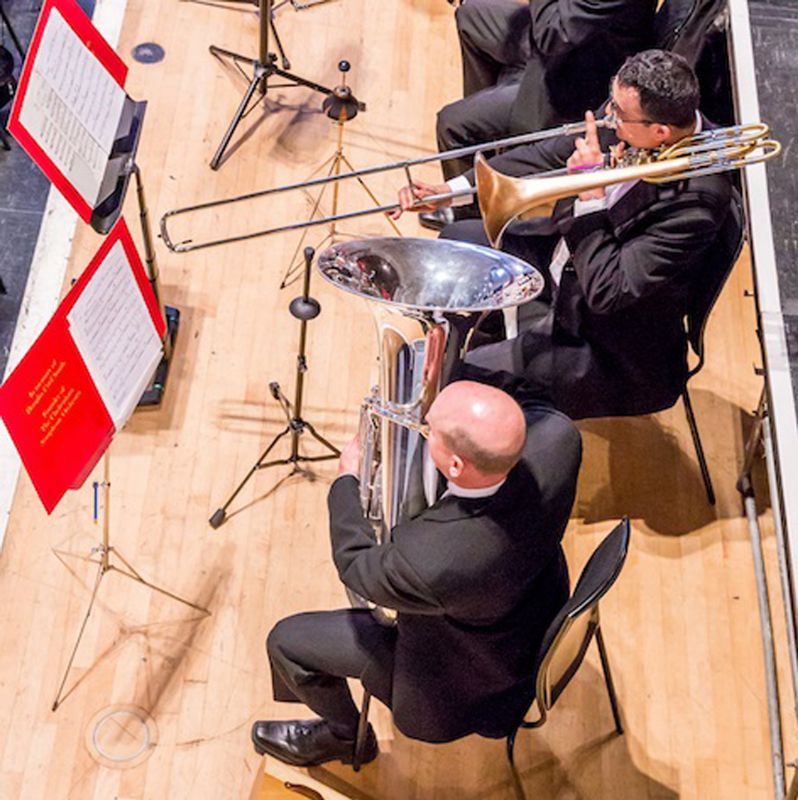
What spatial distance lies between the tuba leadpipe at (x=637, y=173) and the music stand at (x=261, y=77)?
1463mm

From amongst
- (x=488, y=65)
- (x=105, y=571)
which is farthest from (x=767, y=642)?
(x=488, y=65)

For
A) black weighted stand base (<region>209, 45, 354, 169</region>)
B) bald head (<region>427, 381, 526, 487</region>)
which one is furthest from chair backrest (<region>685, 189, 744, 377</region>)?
black weighted stand base (<region>209, 45, 354, 169</region>)

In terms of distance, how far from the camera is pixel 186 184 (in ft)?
15.5

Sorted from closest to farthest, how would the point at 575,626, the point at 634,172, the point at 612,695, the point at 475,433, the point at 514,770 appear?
the point at 475,433
the point at 575,626
the point at 634,172
the point at 514,770
the point at 612,695

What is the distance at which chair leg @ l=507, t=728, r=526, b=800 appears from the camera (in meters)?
3.21

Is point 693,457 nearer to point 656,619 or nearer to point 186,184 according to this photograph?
point 656,619

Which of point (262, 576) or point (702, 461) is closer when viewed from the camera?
point (262, 576)

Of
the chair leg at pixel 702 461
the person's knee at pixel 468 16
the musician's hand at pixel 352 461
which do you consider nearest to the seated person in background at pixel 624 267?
the chair leg at pixel 702 461

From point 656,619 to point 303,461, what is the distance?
1.16 meters

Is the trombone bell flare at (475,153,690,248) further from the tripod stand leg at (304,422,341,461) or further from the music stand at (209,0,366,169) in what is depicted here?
the music stand at (209,0,366,169)

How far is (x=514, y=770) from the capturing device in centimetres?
331

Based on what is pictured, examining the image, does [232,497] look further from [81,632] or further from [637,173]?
[637,173]

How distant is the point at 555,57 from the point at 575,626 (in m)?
1.90

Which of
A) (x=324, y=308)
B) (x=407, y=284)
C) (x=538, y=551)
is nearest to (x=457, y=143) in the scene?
(x=324, y=308)
